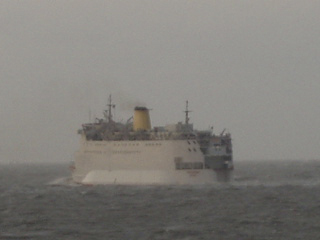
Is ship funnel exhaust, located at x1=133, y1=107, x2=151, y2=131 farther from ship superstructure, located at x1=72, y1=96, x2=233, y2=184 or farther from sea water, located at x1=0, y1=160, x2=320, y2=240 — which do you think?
sea water, located at x1=0, y1=160, x2=320, y2=240

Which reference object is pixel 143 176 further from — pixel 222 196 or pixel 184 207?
pixel 184 207

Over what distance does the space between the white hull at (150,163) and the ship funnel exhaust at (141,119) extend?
3923 millimetres

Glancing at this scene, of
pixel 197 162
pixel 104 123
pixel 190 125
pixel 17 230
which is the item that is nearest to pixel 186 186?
pixel 197 162

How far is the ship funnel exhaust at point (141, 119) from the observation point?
235 feet

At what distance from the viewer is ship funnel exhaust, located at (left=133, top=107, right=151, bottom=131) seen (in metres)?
71.6

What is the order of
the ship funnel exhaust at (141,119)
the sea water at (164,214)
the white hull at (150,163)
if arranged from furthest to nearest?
the ship funnel exhaust at (141,119) → the white hull at (150,163) → the sea water at (164,214)

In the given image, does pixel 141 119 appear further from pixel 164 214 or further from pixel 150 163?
pixel 164 214

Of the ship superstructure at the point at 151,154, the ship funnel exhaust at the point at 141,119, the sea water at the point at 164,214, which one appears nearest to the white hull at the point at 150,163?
the ship superstructure at the point at 151,154

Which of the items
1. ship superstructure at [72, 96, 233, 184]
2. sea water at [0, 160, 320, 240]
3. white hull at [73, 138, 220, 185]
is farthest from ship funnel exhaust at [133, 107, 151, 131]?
sea water at [0, 160, 320, 240]

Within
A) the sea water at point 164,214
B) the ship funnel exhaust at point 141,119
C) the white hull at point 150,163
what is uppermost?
the ship funnel exhaust at point 141,119

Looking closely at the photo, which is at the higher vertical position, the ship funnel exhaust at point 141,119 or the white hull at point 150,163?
the ship funnel exhaust at point 141,119

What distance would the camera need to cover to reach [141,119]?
7206 centimetres

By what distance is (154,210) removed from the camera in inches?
1751

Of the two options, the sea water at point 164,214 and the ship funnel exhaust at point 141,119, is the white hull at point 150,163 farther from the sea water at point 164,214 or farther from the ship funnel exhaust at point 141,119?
→ the ship funnel exhaust at point 141,119
